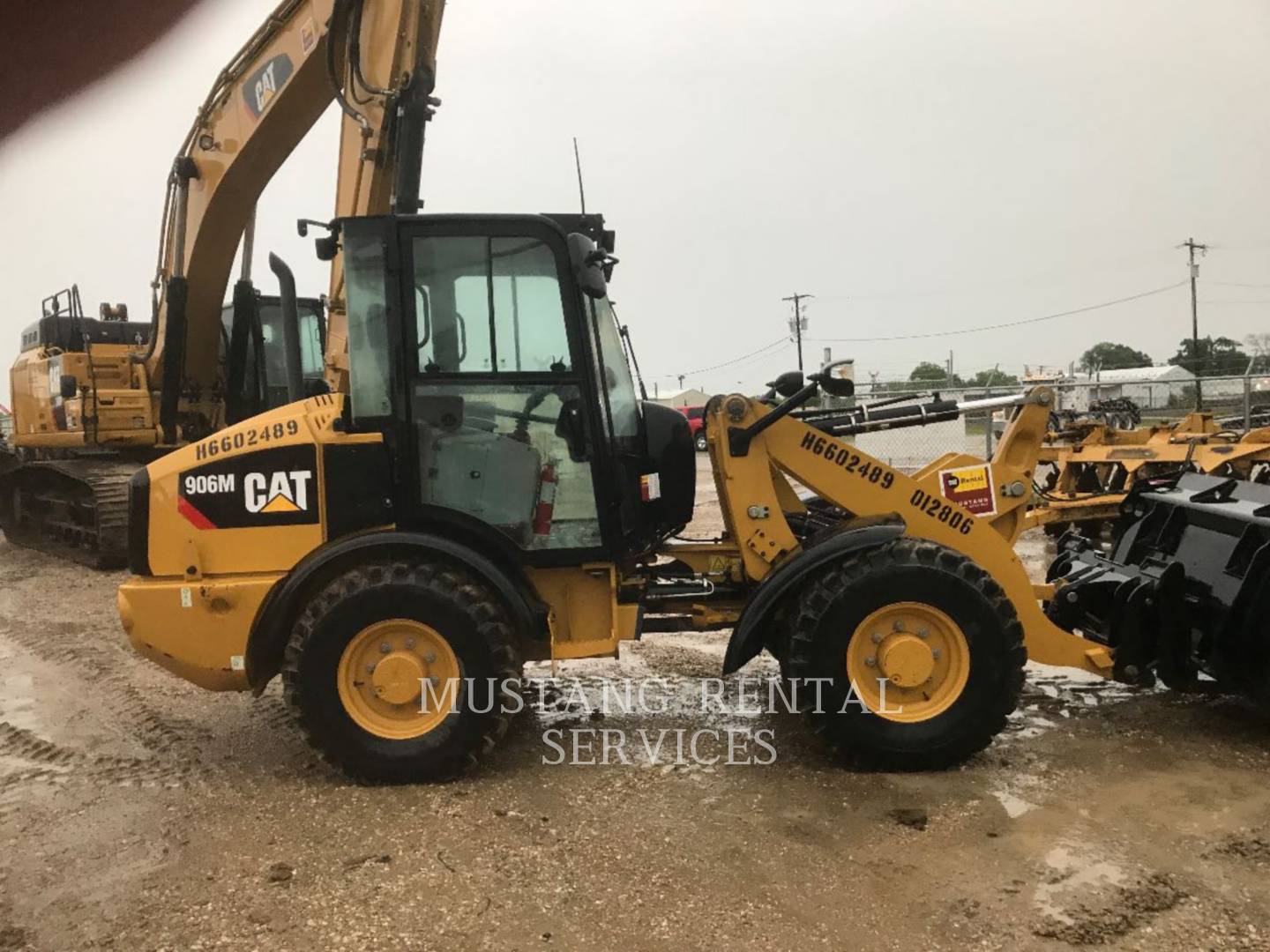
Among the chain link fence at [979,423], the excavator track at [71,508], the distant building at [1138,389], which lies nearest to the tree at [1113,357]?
the distant building at [1138,389]

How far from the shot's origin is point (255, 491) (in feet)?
12.8

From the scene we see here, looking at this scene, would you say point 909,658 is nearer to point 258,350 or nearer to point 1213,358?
point 258,350

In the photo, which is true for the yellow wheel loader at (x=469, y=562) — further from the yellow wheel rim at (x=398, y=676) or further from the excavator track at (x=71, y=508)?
the excavator track at (x=71, y=508)

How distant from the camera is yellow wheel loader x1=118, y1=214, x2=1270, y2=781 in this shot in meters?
3.81

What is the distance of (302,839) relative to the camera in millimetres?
3408

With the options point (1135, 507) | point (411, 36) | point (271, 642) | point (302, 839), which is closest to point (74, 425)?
point (411, 36)

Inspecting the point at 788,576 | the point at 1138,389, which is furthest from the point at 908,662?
the point at 1138,389

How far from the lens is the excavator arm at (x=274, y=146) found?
5426 millimetres

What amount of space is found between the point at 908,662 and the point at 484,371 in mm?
2010

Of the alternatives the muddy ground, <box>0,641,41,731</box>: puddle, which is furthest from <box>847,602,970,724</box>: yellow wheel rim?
<box>0,641,41,731</box>: puddle

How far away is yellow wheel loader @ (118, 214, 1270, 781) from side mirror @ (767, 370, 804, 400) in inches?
25.1

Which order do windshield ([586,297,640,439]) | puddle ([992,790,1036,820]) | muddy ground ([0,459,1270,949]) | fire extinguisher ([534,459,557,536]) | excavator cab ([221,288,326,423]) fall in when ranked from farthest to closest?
1. excavator cab ([221,288,326,423])
2. windshield ([586,297,640,439])
3. fire extinguisher ([534,459,557,536])
4. puddle ([992,790,1036,820])
5. muddy ground ([0,459,1270,949])

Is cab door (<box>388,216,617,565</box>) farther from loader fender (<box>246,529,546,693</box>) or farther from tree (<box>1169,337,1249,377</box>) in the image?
tree (<box>1169,337,1249,377</box>)

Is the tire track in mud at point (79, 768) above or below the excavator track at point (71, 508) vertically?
below
